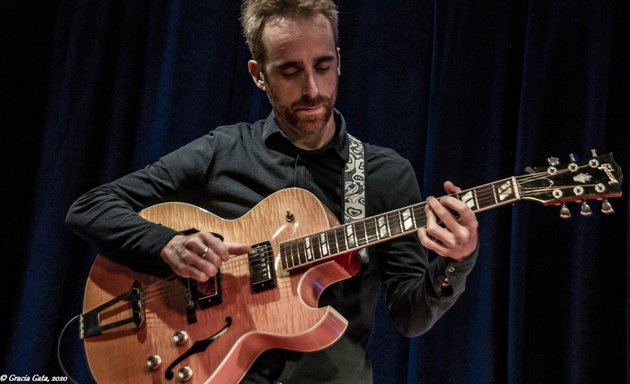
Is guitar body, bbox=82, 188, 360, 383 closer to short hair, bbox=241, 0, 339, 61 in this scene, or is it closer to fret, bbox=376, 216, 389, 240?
fret, bbox=376, 216, 389, 240

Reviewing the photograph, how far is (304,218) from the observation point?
1.87 m

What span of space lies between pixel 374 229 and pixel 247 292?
40 cm

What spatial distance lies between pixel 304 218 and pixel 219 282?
1.01 feet

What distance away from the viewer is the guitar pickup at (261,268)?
184 centimetres

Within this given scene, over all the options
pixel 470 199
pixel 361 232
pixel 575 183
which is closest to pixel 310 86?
pixel 361 232

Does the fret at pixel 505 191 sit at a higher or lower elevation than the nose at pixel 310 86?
lower

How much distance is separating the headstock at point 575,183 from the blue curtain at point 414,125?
0.85 m

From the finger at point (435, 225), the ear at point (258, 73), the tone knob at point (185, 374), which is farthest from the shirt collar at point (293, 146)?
A: the tone knob at point (185, 374)

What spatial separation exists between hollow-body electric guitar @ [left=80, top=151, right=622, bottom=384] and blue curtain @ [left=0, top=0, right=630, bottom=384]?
0.87 metres

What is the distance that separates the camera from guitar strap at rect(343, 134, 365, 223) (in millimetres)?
1956

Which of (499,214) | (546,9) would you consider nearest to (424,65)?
(546,9)

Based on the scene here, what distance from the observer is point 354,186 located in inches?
78.9

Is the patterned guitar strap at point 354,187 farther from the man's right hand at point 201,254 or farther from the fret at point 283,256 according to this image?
the man's right hand at point 201,254

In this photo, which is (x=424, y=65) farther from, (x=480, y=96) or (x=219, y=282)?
(x=219, y=282)
